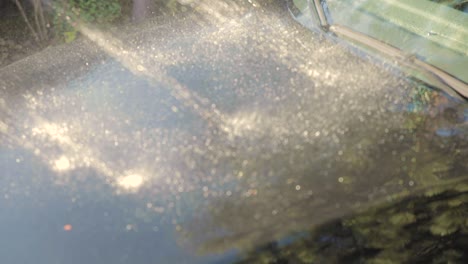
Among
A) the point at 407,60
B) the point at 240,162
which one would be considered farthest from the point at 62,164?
the point at 407,60

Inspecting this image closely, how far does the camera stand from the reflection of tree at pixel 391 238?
1.45 m

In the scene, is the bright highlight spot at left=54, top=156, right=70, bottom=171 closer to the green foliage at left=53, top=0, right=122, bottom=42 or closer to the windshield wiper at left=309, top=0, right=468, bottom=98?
the windshield wiper at left=309, top=0, right=468, bottom=98

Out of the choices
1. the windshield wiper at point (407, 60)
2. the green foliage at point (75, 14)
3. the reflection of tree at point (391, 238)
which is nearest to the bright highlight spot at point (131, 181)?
the reflection of tree at point (391, 238)

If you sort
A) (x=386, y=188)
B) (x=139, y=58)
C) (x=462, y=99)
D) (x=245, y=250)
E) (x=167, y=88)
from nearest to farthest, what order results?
(x=245, y=250)
(x=386, y=188)
(x=462, y=99)
(x=167, y=88)
(x=139, y=58)

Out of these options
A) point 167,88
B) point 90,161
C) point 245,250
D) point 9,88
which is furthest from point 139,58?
point 245,250

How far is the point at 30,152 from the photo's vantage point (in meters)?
2.06

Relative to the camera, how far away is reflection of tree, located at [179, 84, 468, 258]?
1530mm

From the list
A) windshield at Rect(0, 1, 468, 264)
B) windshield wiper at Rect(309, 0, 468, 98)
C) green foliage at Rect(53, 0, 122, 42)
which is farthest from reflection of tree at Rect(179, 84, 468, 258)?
green foliage at Rect(53, 0, 122, 42)

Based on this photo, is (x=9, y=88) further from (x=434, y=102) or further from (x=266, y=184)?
(x=434, y=102)

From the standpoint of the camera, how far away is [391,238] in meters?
1.48

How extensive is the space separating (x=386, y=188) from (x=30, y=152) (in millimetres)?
1495

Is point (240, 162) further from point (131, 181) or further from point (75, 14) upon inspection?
point (75, 14)

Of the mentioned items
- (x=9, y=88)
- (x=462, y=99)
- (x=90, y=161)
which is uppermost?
(x=462, y=99)

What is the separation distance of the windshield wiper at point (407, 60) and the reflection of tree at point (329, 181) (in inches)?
8.5
